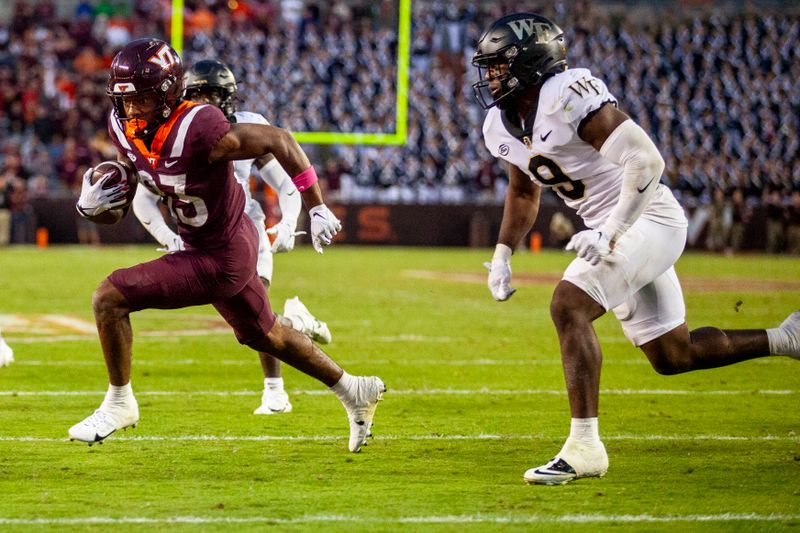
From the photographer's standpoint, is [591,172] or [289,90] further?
[289,90]

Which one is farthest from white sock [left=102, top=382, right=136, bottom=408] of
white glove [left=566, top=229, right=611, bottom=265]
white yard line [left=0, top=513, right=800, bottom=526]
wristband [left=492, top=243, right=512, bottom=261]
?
white glove [left=566, top=229, right=611, bottom=265]

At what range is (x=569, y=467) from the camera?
4.73 meters

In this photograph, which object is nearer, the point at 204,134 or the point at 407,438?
the point at 204,134

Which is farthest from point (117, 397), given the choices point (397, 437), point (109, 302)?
point (397, 437)

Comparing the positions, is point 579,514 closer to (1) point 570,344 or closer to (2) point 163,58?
(1) point 570,344

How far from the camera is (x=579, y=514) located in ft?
14.0

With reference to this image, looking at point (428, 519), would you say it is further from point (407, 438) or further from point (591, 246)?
point (407, 438)

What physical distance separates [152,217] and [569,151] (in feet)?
9.08

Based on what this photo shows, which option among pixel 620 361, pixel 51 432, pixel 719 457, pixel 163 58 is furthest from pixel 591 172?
pixel 620 361

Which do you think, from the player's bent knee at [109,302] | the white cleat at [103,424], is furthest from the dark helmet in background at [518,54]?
the white cleat at [103,424]

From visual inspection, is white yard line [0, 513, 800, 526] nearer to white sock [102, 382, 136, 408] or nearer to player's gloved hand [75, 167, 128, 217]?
white sock [102, 382, 136, 408]

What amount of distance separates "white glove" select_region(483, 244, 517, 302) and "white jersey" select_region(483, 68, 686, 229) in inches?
14.3

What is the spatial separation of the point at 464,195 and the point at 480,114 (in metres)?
1.96

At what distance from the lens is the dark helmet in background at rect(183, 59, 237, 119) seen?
21.4 feet
